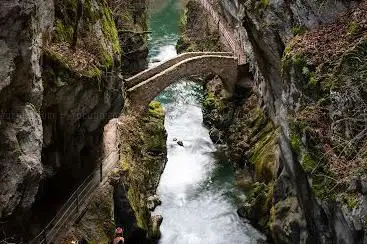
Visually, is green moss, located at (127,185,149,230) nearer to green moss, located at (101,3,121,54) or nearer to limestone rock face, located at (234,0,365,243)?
limestone rock face, located at (234,0,365,243)

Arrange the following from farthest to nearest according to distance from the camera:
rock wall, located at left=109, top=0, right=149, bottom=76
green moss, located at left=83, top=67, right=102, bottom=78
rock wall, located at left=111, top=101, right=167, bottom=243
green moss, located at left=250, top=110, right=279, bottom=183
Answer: rock wall, located at left=109, top=0, right=149, bottom=76 < green moss, located at left=250, top=110, right=279, bottom=183 < rock wall, located at left=111, top=101, right=167, bottom=243 < green moss, located at left=83, top=67, right=102, bottom=78

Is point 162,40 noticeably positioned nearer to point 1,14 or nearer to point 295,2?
point 295,2

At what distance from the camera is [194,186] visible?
1009 inches

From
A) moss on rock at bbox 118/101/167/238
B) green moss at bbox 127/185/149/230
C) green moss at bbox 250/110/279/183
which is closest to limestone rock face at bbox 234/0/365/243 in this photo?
green moss at bbox 250/110/279/183

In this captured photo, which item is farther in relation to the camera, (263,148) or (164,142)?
(164,142)

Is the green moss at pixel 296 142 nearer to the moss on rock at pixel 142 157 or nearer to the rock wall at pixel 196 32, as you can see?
the moss on rock at pixel 142 157

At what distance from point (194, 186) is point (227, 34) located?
13112 mm

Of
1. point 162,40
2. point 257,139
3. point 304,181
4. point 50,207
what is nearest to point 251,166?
point 257,139

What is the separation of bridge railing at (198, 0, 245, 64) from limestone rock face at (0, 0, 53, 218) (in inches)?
829

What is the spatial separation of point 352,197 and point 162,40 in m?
33.0

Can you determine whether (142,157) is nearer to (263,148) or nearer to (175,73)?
(175,73)

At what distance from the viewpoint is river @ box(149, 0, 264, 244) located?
22.1 meters

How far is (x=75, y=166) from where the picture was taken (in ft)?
57.4

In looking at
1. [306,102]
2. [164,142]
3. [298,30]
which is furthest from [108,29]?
[164,142]
